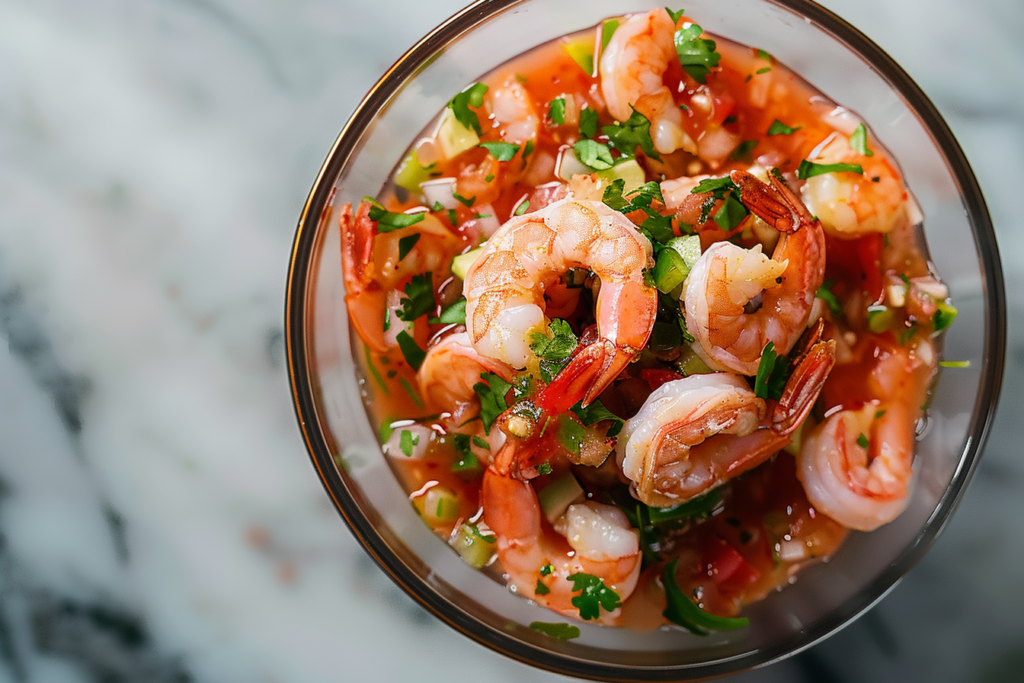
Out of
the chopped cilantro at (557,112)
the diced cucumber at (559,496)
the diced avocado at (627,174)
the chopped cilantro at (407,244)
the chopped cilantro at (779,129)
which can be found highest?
the chopped cilantro at (557,112)

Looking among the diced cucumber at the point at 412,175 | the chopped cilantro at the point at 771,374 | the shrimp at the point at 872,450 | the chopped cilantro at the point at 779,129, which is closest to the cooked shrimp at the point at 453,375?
the diced cucumber at the point at 412,175

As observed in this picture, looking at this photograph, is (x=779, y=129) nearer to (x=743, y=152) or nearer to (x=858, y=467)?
Answer: (x=743, y=152)

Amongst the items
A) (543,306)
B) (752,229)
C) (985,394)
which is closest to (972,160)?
(985,394)

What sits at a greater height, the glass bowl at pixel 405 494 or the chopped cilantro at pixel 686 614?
the glass bowl at pixel 405 494

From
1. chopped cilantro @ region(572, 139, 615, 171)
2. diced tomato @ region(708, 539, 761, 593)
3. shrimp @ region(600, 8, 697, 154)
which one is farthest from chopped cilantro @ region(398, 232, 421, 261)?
diced tomato @ region(708, 539, 761, 593)

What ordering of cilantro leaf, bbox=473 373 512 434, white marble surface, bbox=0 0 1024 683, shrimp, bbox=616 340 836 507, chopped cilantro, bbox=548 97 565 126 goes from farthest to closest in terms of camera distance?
white marble surface, bbox=0 0 1024 683
chopped cilantro, bbox=548 97 565 126
cilantro leaf, bbox=473 373 512 434
shrimp, bbox=616 340 836 507

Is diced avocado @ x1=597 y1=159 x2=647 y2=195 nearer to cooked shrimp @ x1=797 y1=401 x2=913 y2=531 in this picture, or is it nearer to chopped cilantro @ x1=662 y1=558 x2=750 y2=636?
cooked shrimp @ x1=797 y1=401 x2=913 y2=531

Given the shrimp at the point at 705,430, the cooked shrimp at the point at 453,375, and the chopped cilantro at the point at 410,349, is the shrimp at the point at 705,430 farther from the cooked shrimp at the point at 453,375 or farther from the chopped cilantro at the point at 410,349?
the chopped cilantro at the point at 410,349
